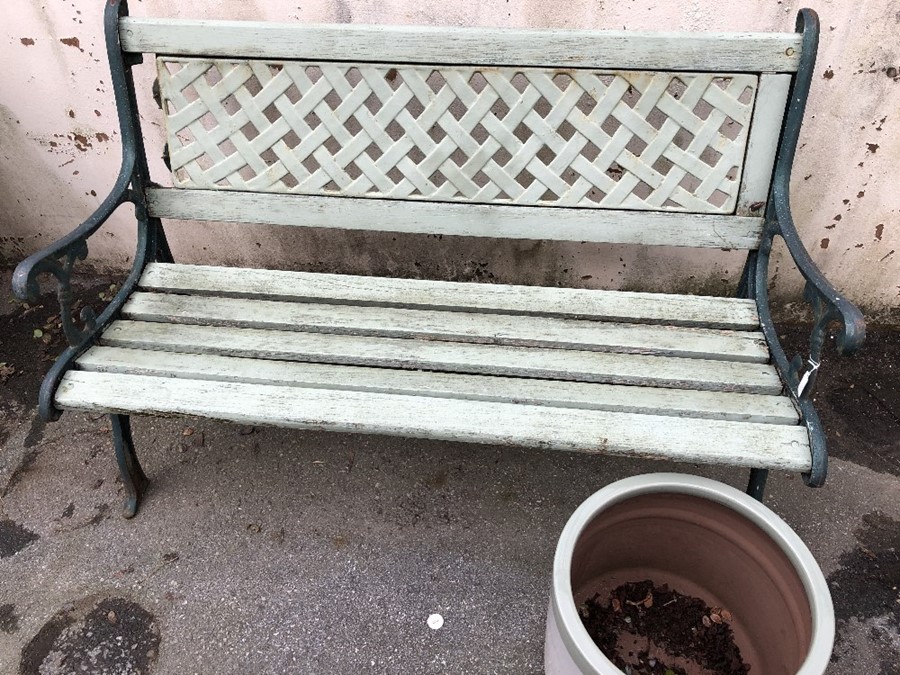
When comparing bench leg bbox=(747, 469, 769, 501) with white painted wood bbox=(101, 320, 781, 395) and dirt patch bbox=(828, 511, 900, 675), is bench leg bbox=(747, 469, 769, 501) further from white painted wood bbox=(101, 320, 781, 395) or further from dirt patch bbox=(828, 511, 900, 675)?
dirt patch bbox=(828, 511, 900, 675)

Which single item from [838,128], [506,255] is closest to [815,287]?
[838,128]

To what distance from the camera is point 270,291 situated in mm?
2211

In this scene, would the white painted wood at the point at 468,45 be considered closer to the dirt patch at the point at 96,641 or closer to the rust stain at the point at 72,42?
the rust stain at the point at 72,42

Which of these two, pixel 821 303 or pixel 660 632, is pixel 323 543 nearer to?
pixel 660 632

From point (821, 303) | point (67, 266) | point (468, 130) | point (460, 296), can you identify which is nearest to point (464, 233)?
point (460, 296)

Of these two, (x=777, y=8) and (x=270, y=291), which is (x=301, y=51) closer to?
(x=270, y=291)

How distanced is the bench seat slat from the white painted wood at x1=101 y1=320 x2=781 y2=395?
0.03 m

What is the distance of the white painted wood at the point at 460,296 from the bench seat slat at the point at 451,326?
0.03m

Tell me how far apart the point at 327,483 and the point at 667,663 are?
47.8 inches

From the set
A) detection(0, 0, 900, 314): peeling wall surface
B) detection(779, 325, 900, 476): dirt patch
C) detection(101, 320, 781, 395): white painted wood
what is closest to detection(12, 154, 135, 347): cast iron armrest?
detection(101, 320, 781, 395): white painted wood

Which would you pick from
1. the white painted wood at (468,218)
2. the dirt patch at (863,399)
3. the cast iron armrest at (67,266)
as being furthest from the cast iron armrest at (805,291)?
the cast iron armrest at (67,266)

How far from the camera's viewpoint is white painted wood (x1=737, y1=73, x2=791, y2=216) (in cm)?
193

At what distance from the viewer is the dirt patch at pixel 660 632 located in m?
1.78

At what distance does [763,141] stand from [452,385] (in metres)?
1.16
